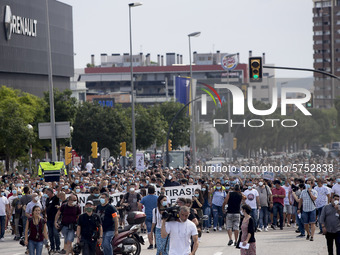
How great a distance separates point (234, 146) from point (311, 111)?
14.5 ft

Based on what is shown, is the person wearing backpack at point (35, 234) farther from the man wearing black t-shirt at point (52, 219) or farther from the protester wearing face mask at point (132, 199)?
the protester wearing face mask at point (132, 199)

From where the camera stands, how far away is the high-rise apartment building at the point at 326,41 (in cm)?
17262

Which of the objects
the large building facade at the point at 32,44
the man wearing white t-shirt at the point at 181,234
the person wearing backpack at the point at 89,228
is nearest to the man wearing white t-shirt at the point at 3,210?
the person wearing backpack at the point at 89,228

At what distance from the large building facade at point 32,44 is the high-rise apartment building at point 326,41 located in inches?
3460

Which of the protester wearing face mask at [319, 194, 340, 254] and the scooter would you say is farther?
the scooter

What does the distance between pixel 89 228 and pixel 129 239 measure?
84.5 inches

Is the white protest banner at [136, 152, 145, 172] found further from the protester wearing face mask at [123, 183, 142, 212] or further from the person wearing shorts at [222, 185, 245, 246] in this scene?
the person wearing shorts at [222, 185, 245, 246]

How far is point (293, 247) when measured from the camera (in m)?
19.8

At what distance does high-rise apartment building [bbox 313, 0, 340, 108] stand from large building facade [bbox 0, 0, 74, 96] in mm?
87892

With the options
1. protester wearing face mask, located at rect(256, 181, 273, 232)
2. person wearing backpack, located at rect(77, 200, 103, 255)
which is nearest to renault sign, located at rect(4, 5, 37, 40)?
protester wearing face mask, located at rect(256, 181, 273, 232)

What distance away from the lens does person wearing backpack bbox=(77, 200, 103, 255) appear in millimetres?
15641

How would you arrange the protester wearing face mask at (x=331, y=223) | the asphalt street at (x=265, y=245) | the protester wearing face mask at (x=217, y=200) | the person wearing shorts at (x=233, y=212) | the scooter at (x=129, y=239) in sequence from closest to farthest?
the protester wearing face mask at (x=331, y=223), the scooter at (x=129, y=239), the asphalt street at (x=265, y=245), the person wearing shorts at (x=233, y=212), the protester wearing face mask at (x=217, y=200)

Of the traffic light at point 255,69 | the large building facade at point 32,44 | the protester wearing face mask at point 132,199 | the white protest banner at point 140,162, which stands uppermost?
the large building facade at point 32,44

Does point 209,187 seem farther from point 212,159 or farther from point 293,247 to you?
point 212,159
